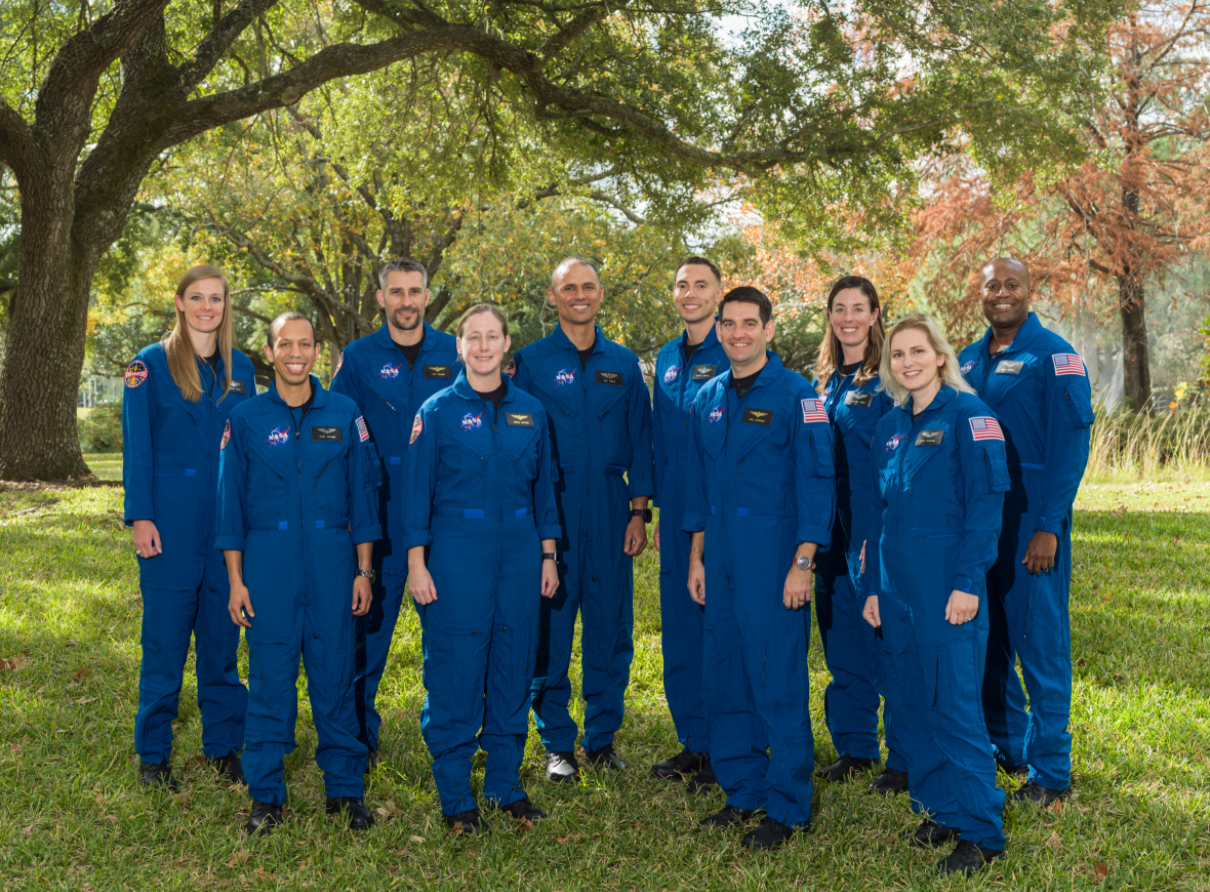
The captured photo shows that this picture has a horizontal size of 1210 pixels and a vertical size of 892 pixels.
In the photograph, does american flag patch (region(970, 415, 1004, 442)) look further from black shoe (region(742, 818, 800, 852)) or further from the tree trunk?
the tree trunk

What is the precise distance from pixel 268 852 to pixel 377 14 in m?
11.2

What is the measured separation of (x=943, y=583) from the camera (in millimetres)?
3559

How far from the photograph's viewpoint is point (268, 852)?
3.75 meters

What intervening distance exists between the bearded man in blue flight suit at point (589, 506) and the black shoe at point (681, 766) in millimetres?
220

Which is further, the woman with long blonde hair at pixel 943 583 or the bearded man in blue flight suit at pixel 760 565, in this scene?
the bearded man in blue flight suit at pixel 760 565

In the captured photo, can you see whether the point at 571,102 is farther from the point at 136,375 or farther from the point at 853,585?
the point at 853,585

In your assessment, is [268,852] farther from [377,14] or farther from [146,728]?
[377,14]

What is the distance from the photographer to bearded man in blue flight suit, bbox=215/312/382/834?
384 cm

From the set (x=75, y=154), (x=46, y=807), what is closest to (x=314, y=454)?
(x=46, y=807)

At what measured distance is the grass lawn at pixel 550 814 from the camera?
11.7ft

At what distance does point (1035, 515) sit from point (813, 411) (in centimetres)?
116

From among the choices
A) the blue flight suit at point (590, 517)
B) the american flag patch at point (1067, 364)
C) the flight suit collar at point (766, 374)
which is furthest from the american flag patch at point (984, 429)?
the blue flight suit at point (590, 517)

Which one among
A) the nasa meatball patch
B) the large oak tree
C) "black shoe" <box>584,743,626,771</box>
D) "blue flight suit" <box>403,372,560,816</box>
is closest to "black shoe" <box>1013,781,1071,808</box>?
"black shoe" <box>584,743,626,771</box>

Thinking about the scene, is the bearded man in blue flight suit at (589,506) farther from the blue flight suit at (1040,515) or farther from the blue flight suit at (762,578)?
the blue flight suit at (1040,515)
